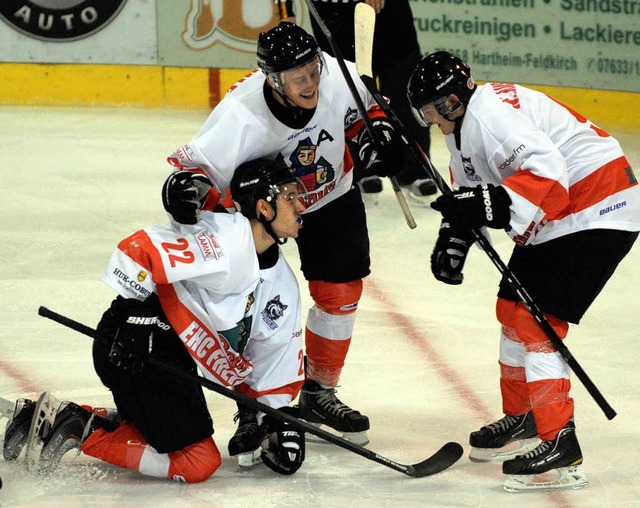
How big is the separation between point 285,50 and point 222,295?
2.05 ft

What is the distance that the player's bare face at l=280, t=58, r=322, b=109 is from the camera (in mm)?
3002

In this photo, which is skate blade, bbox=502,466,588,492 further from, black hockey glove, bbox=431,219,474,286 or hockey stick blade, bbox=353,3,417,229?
hockey stick blade, bbox=353,3,417,229

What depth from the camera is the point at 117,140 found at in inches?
248

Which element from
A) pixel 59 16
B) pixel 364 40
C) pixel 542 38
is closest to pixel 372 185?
pixel 542 38

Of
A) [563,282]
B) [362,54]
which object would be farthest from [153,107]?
[563,282]

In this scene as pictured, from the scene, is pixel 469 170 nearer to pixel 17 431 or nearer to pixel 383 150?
pixel 383 150

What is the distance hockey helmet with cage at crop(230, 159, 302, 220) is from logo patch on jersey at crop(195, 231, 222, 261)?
0.15 meters

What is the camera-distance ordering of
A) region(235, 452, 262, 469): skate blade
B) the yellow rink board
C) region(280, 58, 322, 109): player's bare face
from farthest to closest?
the yellow rink board < region(235, 452, 262, 469): skate blade < region(280, 58, 322, 109): player's bare face

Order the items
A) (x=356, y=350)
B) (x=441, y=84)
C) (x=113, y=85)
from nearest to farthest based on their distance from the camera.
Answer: (x=441, y=84), (x=356, y=350), (x=113, y=85)

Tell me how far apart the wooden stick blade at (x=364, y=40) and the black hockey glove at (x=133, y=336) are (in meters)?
0.94

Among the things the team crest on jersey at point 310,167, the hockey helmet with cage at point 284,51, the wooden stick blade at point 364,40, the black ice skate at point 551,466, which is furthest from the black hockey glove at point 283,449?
the wooden stick blade at point 364,40

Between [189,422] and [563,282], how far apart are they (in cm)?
99

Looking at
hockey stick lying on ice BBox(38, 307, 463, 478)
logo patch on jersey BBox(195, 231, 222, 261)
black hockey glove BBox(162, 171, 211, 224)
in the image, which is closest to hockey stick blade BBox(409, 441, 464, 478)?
hockey stick lying on ice BBox(38, 307, 463, 478)

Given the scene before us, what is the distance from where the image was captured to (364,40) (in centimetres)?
335
